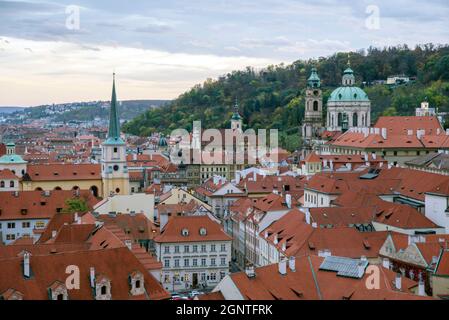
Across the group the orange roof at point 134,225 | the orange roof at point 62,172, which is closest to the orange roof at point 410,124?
the orange roof at point 62,172

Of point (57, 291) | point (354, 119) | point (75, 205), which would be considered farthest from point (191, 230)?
point (354, 119)

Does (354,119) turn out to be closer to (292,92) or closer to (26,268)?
(292,92)

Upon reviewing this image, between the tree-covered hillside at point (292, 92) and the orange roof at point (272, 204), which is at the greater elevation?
the tree-covered hillside at point (292, 92)

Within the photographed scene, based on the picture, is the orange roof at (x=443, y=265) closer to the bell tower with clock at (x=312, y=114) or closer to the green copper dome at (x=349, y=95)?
the green copper dome at (x=349, y=95)

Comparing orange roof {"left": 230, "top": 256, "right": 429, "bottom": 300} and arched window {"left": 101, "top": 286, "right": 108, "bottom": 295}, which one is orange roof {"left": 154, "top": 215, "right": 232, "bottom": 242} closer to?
orange roof {"left": 230, "top": 256, "right": 429, "bottom": 300}
